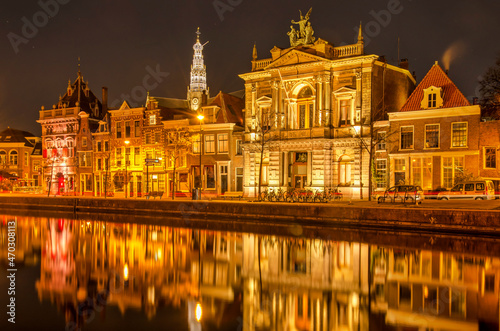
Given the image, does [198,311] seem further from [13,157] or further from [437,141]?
[13,157]

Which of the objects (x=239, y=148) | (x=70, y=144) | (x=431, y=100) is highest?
(x=431, y=100)

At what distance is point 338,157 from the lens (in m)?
45.6

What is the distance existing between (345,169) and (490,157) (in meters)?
12.3

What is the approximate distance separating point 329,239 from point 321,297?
40.5 feet

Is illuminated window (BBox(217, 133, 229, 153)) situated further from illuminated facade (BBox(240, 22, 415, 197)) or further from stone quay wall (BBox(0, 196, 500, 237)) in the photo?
stone quay wall (BBox(0, 196, 500, 237))

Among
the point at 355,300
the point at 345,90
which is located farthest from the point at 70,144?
the point at 355,300

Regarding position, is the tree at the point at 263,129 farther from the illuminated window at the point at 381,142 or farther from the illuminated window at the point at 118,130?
the illuminated window at the point at 118,130

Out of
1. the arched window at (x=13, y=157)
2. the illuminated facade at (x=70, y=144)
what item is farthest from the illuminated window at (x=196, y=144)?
the arched window at (x=13, y=157)

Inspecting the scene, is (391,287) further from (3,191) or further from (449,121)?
(3,191)

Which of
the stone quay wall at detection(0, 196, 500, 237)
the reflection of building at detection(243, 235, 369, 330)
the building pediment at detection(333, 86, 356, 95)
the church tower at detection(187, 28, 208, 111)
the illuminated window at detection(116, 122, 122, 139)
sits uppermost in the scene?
the church tower at detection(187, 28, 208, 111)

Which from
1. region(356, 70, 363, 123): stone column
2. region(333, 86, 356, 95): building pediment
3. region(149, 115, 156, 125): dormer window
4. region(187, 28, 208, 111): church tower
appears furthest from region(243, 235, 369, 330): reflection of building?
region(187, 28, 208, 111): church tower

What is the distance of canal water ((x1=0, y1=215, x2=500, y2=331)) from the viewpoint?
12758mm

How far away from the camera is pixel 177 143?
54.8 metres

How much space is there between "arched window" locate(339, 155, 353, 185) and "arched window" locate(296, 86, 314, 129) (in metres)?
4.78
